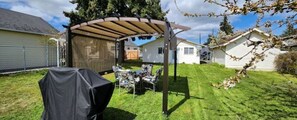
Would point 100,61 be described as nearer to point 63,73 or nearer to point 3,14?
point 63,73

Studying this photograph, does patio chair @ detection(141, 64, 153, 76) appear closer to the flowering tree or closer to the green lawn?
the green lawn

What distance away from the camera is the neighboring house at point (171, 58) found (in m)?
25.1

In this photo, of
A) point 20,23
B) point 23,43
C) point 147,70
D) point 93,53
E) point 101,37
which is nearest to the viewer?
point 147,70

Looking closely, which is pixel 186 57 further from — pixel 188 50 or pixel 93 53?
pixel 93 53

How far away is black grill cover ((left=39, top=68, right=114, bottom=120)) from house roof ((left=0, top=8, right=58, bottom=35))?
12.3 meters

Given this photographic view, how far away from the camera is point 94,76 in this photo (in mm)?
3799

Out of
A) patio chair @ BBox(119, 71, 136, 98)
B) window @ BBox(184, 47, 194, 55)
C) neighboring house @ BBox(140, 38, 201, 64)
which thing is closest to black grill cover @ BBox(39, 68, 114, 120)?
patio chair @ BBox(119, 71, 136, 98)

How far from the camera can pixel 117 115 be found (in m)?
4.99

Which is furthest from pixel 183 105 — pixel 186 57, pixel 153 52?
pixel 153 52

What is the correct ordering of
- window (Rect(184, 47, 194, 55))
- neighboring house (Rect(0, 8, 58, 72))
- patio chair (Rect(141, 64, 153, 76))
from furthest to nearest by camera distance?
window (Rect(184, 47, 194, 55))
neighboring house (Rect(0, 8, 58, 72))
patio chair (Rect(141, 64, 153, 76))

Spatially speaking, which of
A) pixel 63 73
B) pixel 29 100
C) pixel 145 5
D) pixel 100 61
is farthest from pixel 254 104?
pixel 145 5

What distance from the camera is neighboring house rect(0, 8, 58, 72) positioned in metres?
13.1

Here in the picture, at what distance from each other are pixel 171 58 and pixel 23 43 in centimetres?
1658

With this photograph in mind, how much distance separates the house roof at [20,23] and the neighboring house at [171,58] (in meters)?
12.8
